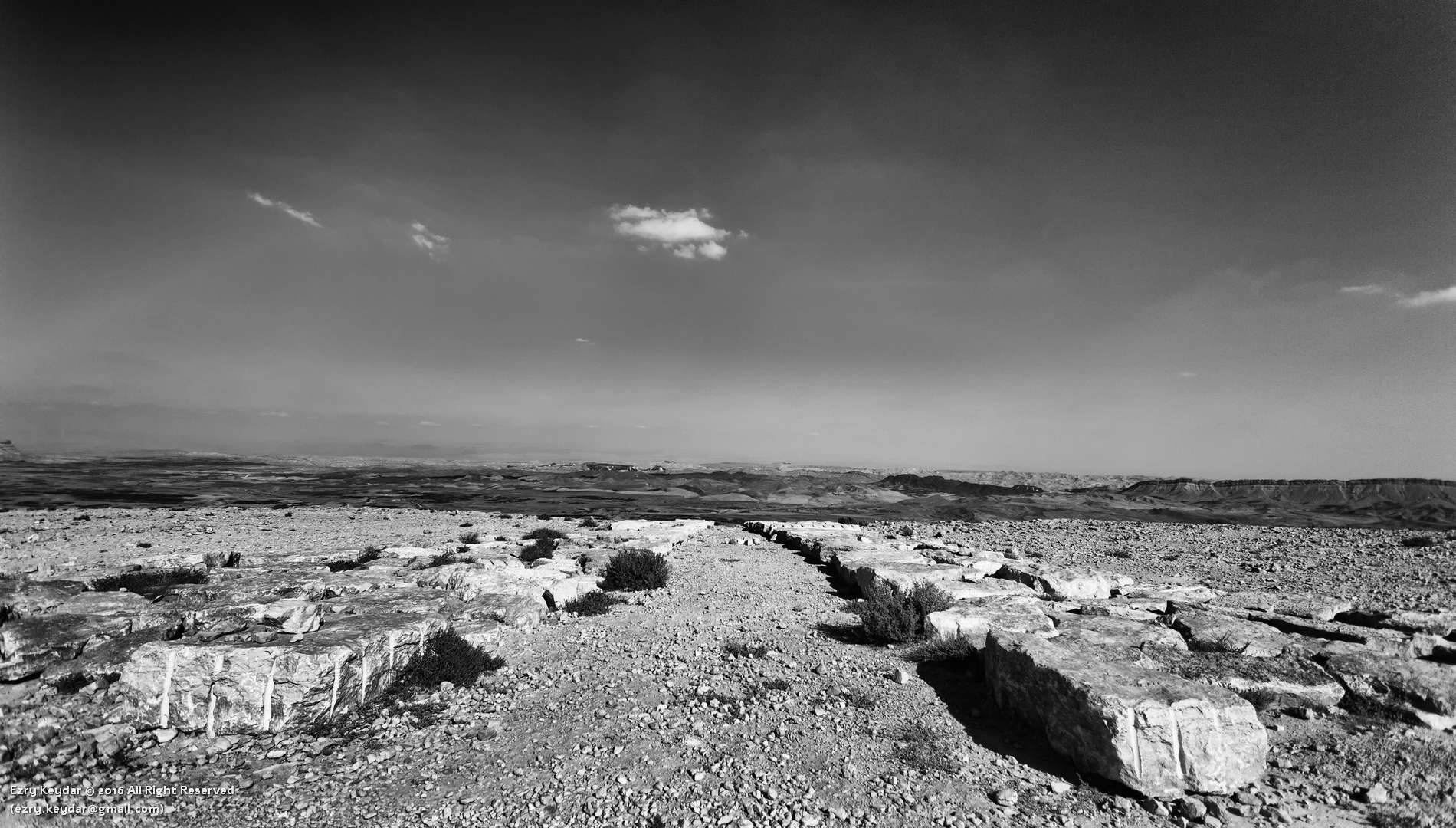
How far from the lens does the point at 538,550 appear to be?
16.2 metres

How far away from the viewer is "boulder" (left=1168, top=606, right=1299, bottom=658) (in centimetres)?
698

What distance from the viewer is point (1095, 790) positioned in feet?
15.5

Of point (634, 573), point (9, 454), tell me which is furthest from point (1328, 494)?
point (9, 454)

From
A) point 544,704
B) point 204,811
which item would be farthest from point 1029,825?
point 204,811

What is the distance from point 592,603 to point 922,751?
7099mm

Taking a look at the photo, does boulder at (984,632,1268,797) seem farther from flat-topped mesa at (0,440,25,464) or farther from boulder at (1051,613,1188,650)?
flat-topped mesa at (0,440,25,464)

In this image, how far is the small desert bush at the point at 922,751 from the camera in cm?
514

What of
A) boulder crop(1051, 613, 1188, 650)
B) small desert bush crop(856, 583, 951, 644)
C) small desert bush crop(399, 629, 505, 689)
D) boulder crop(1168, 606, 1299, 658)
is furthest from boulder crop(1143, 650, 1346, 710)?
small desert bush crop(399, 629, 505, 689)

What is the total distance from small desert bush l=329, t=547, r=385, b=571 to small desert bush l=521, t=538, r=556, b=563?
3429 mm

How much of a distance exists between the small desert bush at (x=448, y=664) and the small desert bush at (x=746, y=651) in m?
3.17

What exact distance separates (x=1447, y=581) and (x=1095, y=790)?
17022mm

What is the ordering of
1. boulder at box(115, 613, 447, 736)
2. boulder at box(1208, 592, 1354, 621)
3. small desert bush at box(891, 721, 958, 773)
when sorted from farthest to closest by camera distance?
1. boulder at box(1208, 592, 1354, 621)
2. boulder at box(115, 613, 447, 736)
3. small desert bush at box(891, 721, 958, 773)

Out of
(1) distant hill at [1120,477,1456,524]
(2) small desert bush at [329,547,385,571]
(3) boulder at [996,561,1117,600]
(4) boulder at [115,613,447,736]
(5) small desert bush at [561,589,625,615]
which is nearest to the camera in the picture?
(4) boulder at [115,613,447,736]

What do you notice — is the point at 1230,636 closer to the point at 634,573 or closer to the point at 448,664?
the point at 448,664
